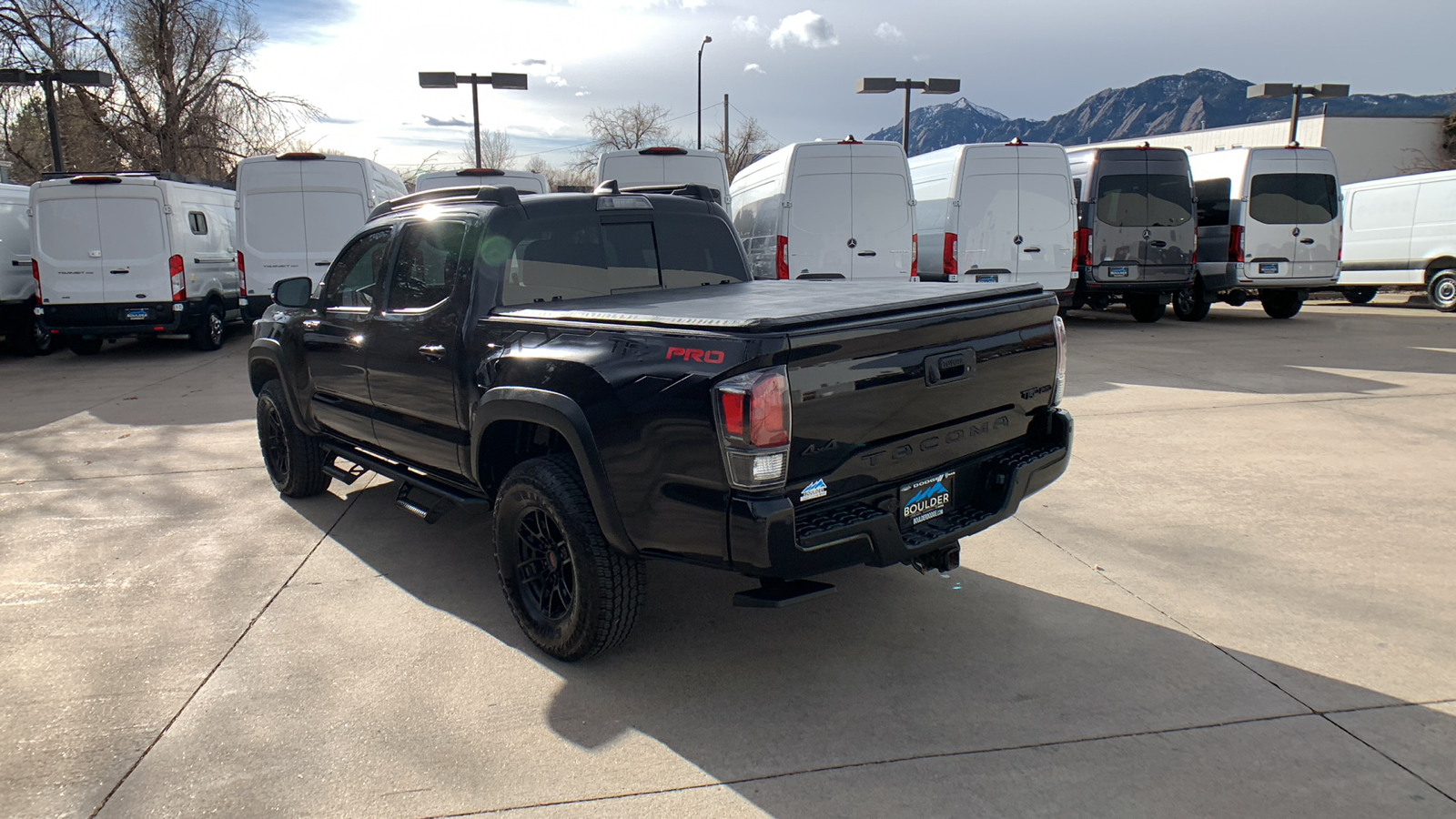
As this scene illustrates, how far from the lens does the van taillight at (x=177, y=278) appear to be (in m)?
13.4

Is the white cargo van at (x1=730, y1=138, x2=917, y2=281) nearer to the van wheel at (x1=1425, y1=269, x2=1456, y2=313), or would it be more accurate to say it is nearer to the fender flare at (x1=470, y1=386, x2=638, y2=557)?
the fender flare at (x1=470, y1=386, x2=638, y2=557)

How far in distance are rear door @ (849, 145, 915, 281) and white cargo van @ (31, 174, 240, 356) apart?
31.4 ft

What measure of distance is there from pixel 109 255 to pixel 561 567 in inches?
500

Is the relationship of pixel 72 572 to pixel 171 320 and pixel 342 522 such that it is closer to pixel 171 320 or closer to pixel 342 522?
pixel 342 522

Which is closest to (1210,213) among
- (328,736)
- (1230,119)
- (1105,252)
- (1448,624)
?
(1105,252)

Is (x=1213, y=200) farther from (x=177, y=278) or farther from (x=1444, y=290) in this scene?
(x=177, y=278)

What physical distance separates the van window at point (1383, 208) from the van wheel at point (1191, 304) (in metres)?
3.74

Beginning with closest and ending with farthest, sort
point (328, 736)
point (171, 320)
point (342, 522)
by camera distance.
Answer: point (328, 736)
point (342, 522)
point (171, 320)

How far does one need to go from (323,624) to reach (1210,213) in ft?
50.8

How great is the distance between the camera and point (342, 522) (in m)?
5.62

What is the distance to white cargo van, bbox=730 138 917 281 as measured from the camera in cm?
1200

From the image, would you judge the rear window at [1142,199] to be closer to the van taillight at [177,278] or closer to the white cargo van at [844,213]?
the white cargo van at [844,213]

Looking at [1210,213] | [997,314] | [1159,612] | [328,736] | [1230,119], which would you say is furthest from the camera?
[1230,119]

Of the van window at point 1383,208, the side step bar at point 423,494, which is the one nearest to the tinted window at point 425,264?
the side step bar at point 423,494
